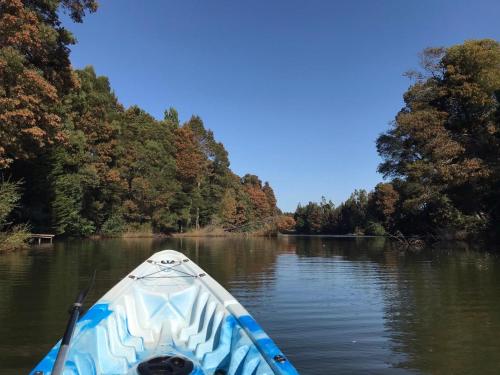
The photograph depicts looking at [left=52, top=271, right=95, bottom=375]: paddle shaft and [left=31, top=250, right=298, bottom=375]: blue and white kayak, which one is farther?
[left=31, top=250, right=298, bottom=375]: blue and white kayak

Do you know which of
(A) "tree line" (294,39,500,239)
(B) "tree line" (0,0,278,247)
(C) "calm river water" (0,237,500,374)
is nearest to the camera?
(C) "calm river water" (0,237,500,374)

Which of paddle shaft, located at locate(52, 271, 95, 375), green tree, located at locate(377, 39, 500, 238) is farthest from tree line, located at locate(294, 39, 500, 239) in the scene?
paddle shaft, located at locate(52, 271, 95, 375)

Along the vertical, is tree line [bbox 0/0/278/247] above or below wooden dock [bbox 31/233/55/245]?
above

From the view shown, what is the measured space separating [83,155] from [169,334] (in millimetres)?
29669

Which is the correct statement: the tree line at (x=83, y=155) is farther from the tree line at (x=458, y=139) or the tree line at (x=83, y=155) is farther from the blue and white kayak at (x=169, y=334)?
the tree line at (x=458, y=139)

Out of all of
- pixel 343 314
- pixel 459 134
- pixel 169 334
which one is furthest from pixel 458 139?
pixel 169 334

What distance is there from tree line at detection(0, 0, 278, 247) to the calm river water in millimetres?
6753

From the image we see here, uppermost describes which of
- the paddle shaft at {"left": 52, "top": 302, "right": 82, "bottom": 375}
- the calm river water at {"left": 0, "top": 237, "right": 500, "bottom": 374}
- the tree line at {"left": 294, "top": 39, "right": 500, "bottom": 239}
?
the tree line at {"left": 294, "top": 39, "right": 500, "bottom": 239}

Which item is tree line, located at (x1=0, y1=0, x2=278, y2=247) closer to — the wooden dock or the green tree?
the wooden dock

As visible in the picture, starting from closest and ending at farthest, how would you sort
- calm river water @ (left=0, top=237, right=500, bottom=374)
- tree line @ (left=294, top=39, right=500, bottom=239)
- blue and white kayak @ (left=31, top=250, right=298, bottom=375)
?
blue and white kayak @ (left=31, top=250, right=298, bottom=375), calm river water @ (left=0, top=237, right=500, bottom=374), tree line @ (left=294, top=39, right=500, bottom=239)

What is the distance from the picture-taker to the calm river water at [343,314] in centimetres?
469

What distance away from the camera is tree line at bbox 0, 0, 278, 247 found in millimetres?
16234

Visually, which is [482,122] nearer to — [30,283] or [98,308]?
[30,283]

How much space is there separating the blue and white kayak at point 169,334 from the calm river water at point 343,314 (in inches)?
34.4
